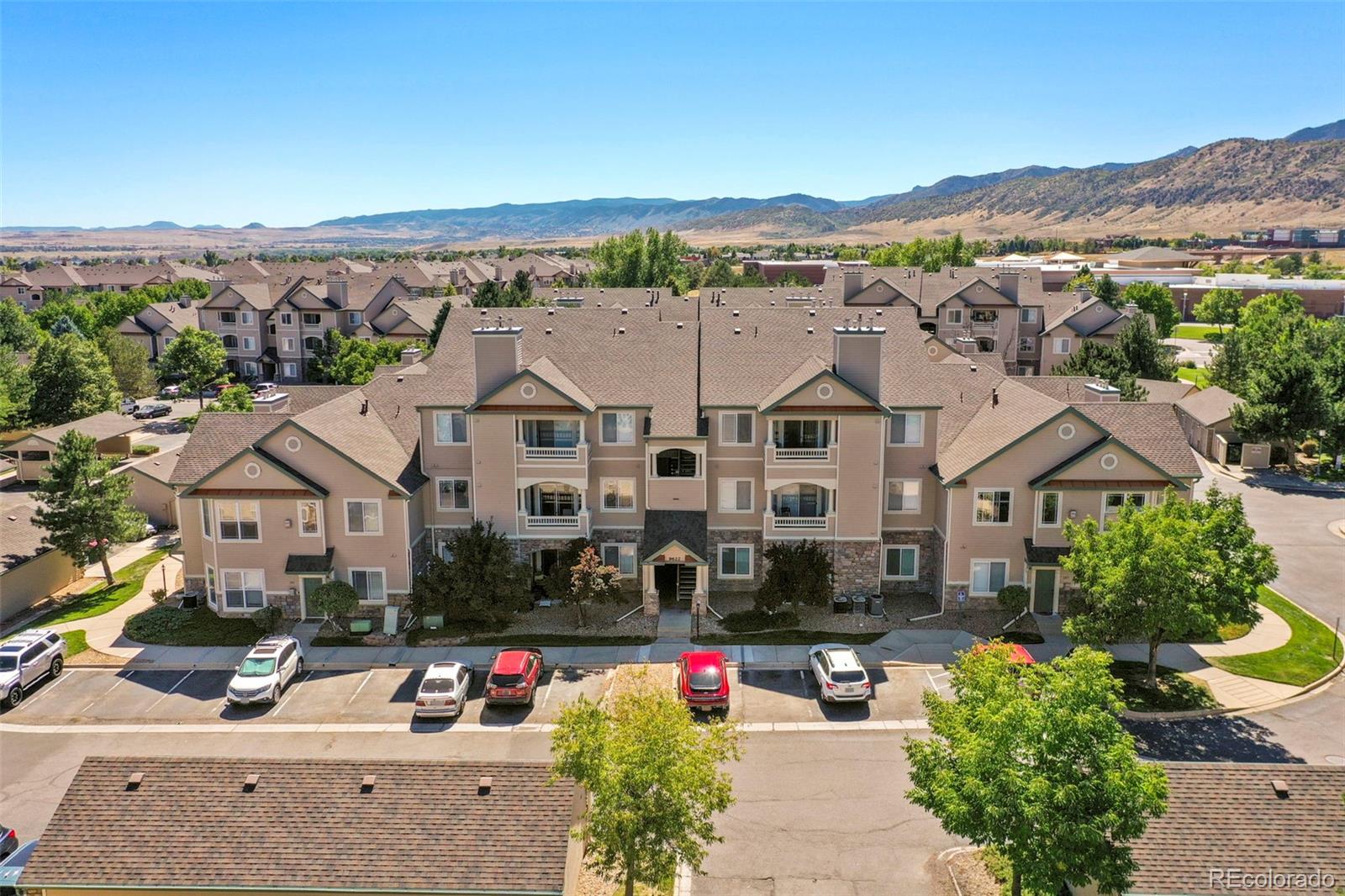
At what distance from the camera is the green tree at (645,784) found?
19.9m

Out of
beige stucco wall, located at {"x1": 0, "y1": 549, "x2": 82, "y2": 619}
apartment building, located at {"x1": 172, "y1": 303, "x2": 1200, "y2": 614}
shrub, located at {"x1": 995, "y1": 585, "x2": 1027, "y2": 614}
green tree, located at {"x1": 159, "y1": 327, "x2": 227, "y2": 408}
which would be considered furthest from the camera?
green tree, located at {"x1": 159, "y1": 327, "x2": 227, "y2": 408}

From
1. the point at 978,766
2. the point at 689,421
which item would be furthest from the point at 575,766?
the point at 689,421

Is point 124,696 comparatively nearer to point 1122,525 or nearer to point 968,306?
point 1122,525

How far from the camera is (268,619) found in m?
40.5

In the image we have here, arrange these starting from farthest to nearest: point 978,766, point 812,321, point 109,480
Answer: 1. point 812,321
2. point 109,480
3. point 978,766

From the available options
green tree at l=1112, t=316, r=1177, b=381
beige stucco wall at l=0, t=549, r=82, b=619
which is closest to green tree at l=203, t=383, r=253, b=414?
beige stucco wall at l=0, t=549, r=82, b=619

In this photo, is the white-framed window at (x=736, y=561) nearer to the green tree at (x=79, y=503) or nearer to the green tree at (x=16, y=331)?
the green tree at (x=79, y=503)

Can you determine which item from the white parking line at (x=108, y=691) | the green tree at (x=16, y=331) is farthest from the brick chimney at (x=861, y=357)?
the green tree at (x=16, y=331)

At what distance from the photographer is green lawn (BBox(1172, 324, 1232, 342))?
141 m

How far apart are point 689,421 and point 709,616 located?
28.6ft

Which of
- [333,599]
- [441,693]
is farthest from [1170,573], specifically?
[333,599]

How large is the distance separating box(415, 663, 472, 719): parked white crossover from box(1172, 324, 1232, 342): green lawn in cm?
13145

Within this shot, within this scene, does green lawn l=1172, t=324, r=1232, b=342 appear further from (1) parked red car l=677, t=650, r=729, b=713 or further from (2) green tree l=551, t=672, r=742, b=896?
(2) green tree l=551, t=672, r=742, b=896

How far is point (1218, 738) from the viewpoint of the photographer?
3172 cm
